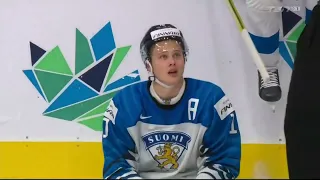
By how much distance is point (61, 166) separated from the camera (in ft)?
7.25

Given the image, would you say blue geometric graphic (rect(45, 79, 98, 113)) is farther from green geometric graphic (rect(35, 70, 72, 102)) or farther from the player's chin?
the player's chin

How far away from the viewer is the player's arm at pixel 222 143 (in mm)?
1830

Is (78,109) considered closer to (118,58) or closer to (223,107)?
(118,58)

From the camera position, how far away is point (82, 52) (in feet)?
7.18

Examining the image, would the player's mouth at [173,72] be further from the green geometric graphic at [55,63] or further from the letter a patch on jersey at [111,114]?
the green geometric graphic at [55,63]

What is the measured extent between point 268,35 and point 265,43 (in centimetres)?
3

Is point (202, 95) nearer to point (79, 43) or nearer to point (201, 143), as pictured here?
point (201, 143)

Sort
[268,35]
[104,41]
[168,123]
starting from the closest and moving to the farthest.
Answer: [168,123] → [268,35] → [104,41]

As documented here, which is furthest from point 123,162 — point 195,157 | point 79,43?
point 79,43

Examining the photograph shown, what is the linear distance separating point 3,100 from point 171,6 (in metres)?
0.77

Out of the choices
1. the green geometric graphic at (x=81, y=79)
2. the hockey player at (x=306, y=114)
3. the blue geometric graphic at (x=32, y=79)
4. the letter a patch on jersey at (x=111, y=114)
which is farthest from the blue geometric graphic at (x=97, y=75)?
the hockey player at (x=306, y=114)

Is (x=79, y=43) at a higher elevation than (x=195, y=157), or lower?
higher

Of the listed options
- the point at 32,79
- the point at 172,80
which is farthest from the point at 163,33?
the point at 32,79

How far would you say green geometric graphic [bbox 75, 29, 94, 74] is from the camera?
2.19 metres
